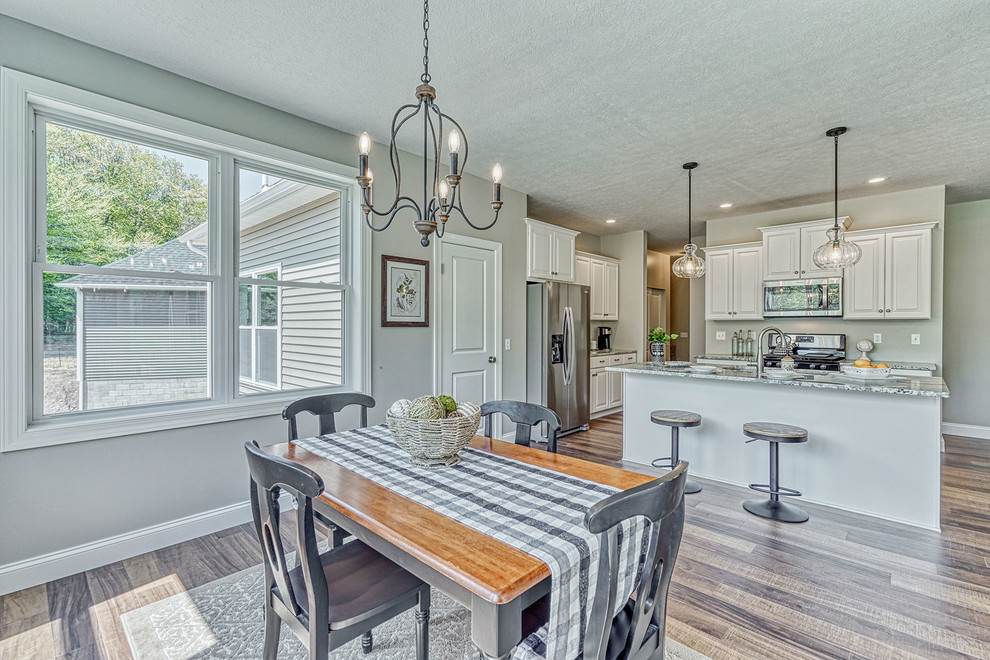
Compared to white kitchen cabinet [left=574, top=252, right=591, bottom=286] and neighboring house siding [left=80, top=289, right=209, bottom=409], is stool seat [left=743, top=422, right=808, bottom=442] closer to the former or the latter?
white kitchen cabinet [left=574, top=252, right=591, bottom=286]

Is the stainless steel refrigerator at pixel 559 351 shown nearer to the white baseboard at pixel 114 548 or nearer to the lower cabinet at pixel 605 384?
the lower cabinet at pixel 605 384

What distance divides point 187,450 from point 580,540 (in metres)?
2.57

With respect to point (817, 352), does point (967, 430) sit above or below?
below

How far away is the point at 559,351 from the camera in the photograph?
5105mm

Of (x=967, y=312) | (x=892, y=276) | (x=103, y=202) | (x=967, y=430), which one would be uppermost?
(x=103, y=202)

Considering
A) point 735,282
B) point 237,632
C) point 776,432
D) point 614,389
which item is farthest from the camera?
point 614,389

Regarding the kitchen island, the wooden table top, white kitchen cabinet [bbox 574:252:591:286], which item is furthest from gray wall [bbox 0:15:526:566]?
white kitchen cabinet [bbox 574:252:591:286]

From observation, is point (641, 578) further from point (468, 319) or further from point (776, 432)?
point (468, 319)

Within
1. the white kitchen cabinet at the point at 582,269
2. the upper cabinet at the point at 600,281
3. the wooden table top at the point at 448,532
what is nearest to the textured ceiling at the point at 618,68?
the wooden table top at the point at 448,532

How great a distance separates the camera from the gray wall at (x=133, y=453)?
7.16 ft

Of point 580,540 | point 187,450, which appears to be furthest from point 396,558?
point 187,450

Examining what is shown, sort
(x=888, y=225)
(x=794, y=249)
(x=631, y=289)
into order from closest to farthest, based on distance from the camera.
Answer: (x=888, y=225), (x=794, y=249), (x=631, y=289)

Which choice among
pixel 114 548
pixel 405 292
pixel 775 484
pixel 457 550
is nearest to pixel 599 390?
pixel 775 484

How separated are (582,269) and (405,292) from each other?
10.5ft
